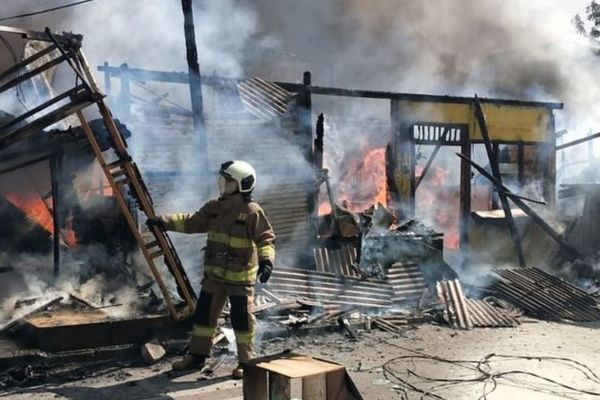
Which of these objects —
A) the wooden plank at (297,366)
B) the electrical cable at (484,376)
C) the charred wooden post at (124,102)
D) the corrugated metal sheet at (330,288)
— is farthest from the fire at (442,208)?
the wooden plank at (297,366)

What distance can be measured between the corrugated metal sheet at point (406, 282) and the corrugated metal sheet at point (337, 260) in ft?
2.19

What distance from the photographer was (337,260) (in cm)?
990

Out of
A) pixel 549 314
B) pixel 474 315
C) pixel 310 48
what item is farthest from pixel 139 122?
pixel 310 48

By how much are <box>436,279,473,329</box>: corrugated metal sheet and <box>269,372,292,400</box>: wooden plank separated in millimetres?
4846

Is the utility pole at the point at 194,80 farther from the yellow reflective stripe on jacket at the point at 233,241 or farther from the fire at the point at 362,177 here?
the fire at the point at 362,177

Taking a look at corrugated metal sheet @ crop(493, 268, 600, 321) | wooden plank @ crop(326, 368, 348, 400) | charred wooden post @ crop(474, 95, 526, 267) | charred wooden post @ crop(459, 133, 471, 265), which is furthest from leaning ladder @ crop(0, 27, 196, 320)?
charred wooden post @ crop(459, 133, 471, 265)

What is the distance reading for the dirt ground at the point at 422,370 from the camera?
553cm

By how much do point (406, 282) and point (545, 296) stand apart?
91.2 inches

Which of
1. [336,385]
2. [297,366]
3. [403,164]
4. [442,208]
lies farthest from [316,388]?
[442,208]

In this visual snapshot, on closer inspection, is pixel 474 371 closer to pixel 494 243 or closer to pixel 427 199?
pixel 494 243

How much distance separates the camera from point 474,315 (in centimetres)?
867

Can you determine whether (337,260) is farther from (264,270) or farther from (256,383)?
(256,383)

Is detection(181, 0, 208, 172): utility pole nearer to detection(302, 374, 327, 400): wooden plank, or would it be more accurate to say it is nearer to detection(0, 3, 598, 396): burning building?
detection(0, 3, 598, 396): burning building

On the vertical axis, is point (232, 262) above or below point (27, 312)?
above
